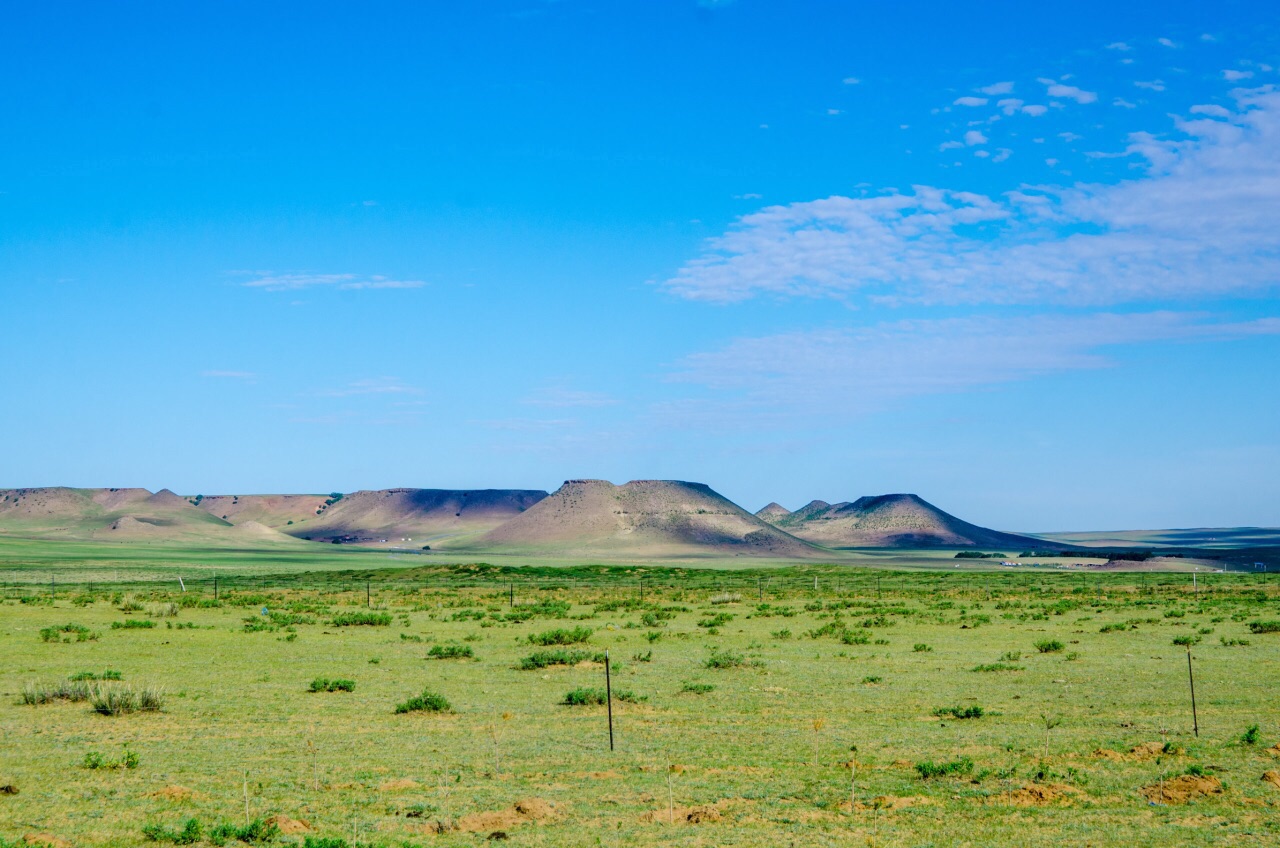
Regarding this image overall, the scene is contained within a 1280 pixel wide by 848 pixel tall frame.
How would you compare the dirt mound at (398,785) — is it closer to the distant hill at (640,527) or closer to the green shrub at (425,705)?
the green shrub at (425,705)

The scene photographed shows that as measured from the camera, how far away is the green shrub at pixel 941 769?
15102mm

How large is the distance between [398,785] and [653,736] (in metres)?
5.37

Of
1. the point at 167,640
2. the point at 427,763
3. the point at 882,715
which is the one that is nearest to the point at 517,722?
the point at 427,763

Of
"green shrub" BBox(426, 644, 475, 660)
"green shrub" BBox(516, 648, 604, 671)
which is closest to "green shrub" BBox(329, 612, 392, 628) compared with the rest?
"green shrub" BBox(426, 644, 475, 660)

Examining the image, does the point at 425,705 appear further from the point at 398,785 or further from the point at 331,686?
the point at 398,785

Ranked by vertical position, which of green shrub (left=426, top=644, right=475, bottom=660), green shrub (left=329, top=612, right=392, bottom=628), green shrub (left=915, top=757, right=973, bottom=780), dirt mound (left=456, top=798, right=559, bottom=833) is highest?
dirt mound (left=456, top=798, right=559, bottom=833)

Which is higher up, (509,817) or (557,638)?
(509,817)

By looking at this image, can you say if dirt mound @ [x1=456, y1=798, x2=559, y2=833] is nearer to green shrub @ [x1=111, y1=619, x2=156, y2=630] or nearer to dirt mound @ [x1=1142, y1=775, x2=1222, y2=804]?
dirt mound @ [x1=1142, y1=775, x2=1222, y2=804]

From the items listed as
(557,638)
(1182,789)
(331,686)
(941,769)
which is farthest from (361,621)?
(1182,789)

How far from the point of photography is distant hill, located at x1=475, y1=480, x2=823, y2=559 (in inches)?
6747

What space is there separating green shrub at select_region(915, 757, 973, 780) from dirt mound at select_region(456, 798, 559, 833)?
5.44 meters

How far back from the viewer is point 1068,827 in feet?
41.2

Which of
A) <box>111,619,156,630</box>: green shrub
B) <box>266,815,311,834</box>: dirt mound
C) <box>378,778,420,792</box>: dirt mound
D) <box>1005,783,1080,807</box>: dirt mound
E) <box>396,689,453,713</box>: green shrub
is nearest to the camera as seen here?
<box>266,815,311,834</box>: dirt mound

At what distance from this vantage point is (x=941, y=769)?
15242 mm
